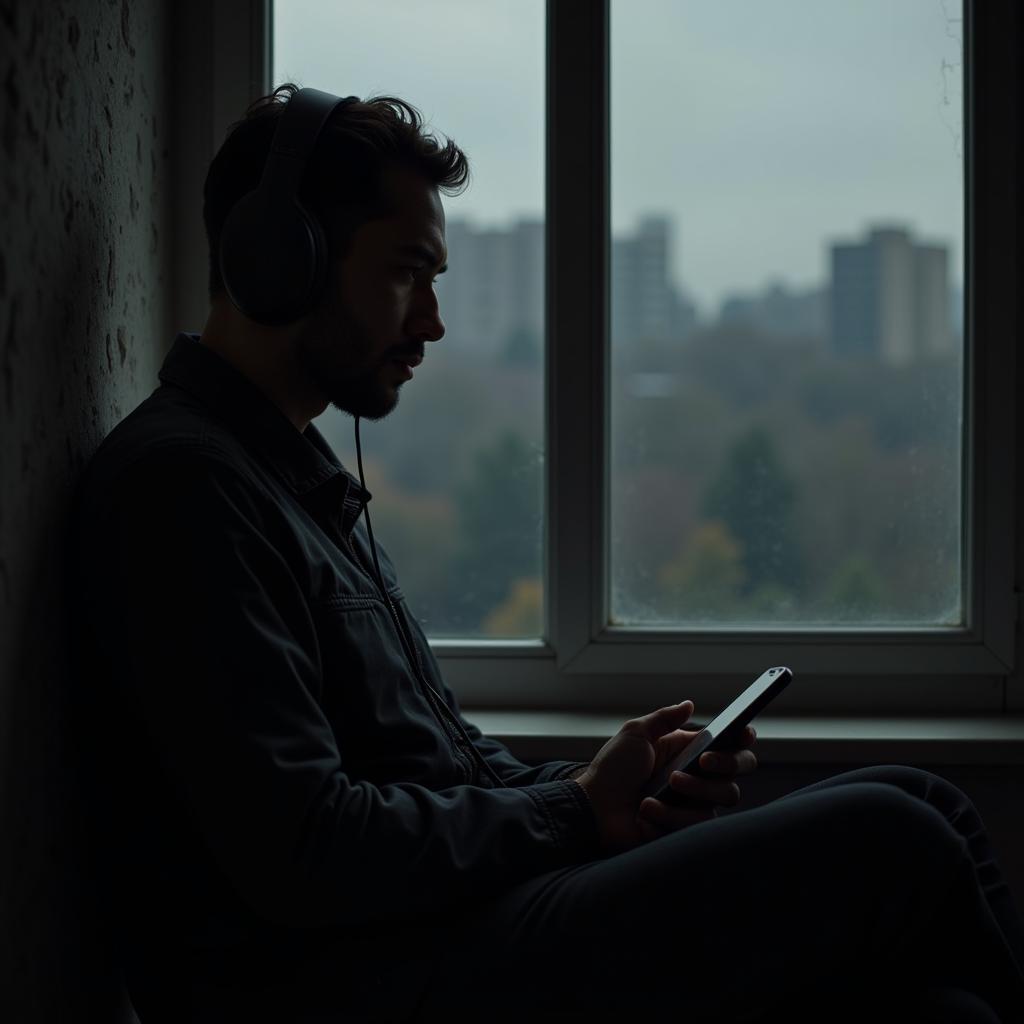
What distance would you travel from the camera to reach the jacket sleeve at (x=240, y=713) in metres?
0.80

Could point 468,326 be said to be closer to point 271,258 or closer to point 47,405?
point 271,258

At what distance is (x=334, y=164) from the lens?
105cm

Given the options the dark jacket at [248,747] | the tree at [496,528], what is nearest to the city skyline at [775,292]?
the tree at [496,528]

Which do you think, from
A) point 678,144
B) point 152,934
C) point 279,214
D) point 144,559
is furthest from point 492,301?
point 152,934

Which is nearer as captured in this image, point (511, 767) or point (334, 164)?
point (334, 164)

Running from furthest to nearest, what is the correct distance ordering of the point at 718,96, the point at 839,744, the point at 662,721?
the point at 718,96 < the point at 839,744 < the point at 662,721

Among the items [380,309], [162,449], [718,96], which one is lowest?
[162,449]

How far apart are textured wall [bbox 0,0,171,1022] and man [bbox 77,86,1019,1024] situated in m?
0.04

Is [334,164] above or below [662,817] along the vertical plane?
above

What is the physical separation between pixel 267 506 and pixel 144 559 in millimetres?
122

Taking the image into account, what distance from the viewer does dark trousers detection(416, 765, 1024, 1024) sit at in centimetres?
83

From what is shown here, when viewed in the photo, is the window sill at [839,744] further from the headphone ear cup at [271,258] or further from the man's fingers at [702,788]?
the headphone ear cup at [271,258]

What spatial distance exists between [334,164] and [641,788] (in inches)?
26.8

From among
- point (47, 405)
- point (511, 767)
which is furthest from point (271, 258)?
point (511, 767)
